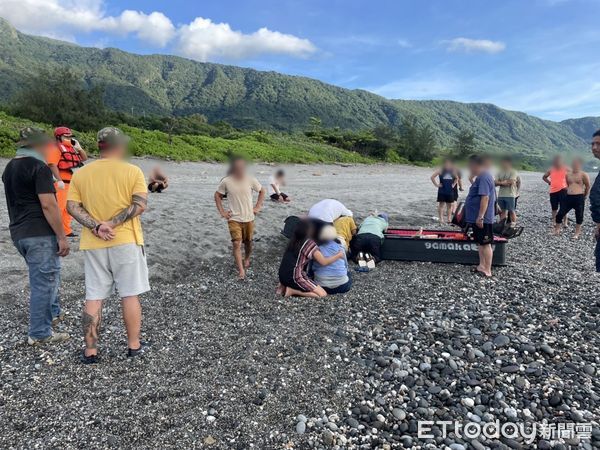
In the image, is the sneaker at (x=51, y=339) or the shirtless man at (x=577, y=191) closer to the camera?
the sneaker at (x=51, y=339)

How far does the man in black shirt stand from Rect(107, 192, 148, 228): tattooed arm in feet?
2.61

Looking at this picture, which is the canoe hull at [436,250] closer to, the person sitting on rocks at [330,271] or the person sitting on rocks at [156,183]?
the person sitting on rocks at [330,271]

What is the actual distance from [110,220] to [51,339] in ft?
5.63

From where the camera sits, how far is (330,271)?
6.02m

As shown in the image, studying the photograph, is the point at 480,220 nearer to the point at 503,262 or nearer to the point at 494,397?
the point at 503,262

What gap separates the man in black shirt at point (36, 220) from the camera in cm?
396

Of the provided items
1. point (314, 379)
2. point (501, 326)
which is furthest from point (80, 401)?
point (501, 326)

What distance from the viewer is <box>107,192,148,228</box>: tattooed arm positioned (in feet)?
12.1

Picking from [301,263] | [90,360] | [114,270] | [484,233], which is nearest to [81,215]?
[114,270]

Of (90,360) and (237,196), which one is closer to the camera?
(90,360)

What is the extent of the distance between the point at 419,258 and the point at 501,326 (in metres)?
3.04

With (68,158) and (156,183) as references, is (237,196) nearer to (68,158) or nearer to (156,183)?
(68,158)

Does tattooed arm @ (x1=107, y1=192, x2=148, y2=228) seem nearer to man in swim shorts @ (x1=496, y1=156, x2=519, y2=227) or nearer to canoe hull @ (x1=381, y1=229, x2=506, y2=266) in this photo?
canoe hull @ (x1=381, y1=229, x2=506, y2=266)

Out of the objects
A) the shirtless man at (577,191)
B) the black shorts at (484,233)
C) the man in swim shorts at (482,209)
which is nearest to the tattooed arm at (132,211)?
the man in swim shorts at (482,209)
